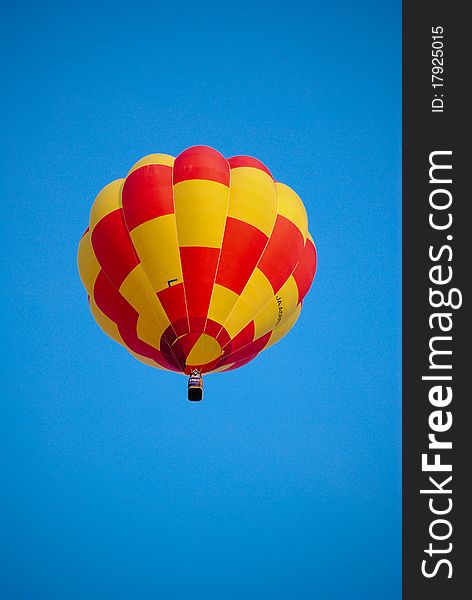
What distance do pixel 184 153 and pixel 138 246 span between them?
5.34 ft

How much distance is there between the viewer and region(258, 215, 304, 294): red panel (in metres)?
11.4

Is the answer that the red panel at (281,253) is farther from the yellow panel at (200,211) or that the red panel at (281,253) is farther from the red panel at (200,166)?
the red panel at (200,166)

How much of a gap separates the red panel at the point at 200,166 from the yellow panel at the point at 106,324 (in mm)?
2279

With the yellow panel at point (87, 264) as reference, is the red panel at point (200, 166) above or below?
above

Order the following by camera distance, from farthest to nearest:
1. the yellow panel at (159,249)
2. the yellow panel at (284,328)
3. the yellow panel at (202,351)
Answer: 1. the yellow panel at (284,328)
2. the yellow panel at (159,249)
3. the yellow panel at (202,351)

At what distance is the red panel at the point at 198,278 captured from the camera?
1069 centimetres

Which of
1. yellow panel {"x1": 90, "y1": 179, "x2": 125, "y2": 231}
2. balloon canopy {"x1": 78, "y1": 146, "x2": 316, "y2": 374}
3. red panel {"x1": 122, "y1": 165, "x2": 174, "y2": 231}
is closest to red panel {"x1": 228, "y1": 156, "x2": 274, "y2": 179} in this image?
balloon canopy {"x1": 78, "y1": 146, "x2": 316, "y2": 374}

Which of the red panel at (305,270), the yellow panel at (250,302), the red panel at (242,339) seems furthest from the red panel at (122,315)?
the red panel at (305,270)

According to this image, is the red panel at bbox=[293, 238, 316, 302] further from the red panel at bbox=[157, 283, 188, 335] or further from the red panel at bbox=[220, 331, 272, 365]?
the red panel at bbox=[157, 283, 188, 335]

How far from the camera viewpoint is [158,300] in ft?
35.8

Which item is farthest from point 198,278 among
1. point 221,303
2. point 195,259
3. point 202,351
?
point 202,351

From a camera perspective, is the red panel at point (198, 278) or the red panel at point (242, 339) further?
Result: the red panel at point (242, 339)

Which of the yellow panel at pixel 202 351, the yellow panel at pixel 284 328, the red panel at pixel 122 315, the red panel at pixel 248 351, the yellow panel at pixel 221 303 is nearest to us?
the yellow panel at pixel 202 351

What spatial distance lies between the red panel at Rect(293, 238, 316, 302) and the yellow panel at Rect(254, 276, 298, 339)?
131 mm
